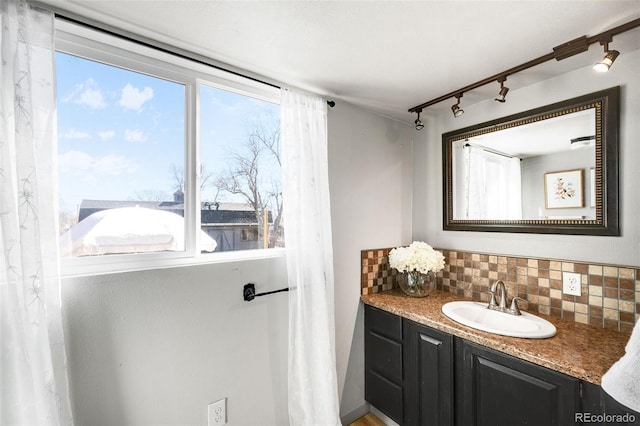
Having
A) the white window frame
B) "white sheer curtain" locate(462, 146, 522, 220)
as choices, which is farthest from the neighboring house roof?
"white sheer curtain" locate(462, 146, 522, 220)

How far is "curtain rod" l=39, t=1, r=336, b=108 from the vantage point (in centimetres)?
116

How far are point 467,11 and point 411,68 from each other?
453 mm

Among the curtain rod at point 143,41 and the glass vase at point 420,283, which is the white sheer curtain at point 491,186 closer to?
the glass vase at point 420,283

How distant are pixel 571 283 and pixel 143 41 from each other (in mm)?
2525

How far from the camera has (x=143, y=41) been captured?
1.33m

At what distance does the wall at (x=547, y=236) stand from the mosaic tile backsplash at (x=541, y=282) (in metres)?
0.06

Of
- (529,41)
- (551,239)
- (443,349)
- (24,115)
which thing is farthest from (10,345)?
(551,239)

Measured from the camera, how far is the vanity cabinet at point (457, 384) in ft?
3.79

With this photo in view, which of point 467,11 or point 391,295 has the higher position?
point 467,11

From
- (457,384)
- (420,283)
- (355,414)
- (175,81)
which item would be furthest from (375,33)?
(355,414)

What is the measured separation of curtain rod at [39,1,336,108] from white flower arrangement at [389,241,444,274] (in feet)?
4.72

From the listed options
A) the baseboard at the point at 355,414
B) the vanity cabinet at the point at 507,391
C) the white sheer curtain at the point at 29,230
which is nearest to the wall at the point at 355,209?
the baseboard at the point at 355,414

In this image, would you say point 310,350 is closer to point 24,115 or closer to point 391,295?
point 391,295

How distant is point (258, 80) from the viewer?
5.47 feet
